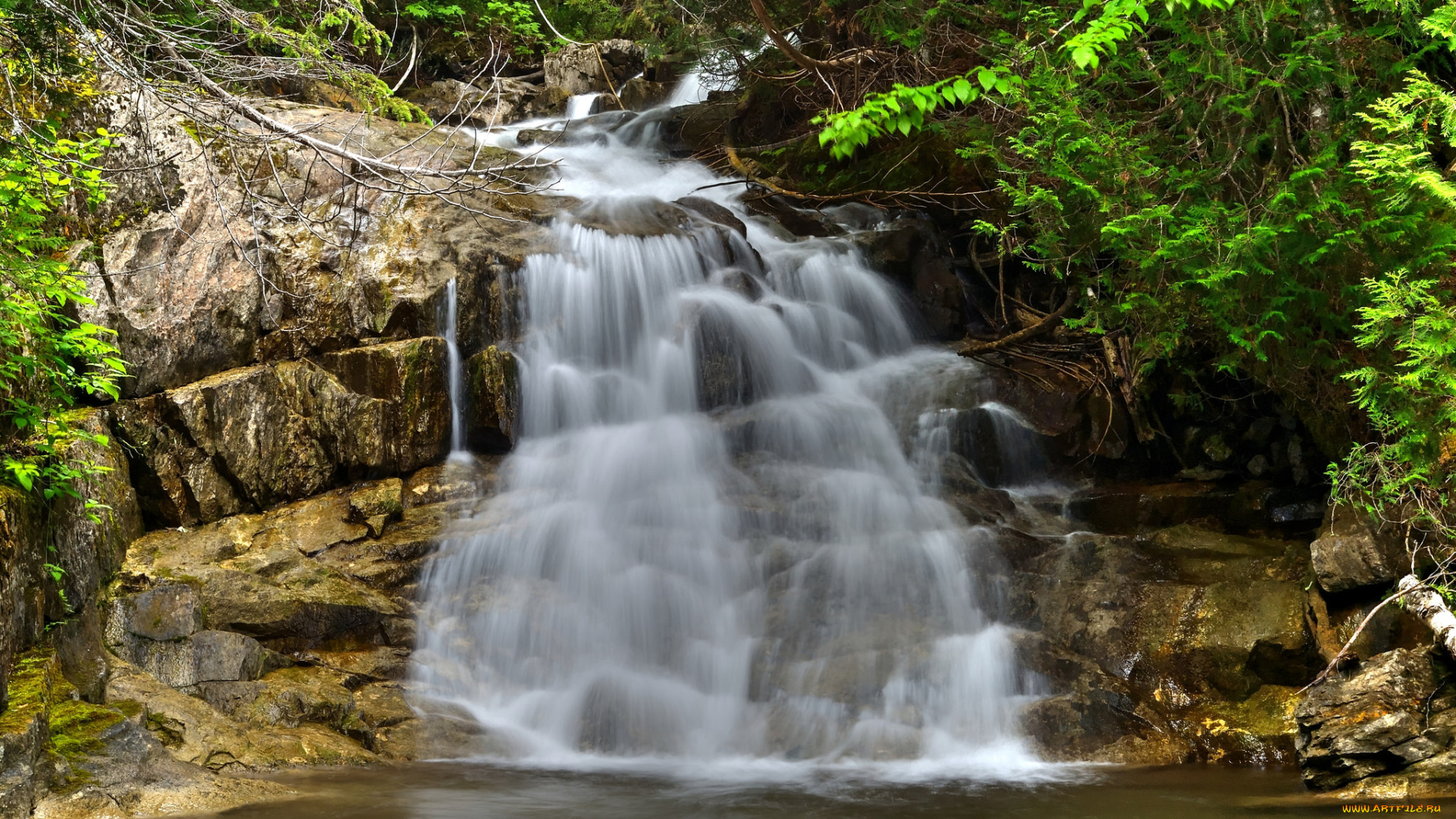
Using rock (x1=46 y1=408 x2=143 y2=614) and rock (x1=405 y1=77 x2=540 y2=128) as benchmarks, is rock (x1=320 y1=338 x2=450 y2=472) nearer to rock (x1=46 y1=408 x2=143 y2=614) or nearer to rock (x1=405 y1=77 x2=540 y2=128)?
rock (x1=46 y1=408 x2=143 y2=614)

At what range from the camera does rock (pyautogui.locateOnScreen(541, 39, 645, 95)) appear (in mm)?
18297

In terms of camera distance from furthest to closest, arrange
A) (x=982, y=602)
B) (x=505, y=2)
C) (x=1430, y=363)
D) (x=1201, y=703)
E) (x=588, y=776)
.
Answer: (x=505, y=2) < (x=982, y=602) < (x=1201, y=703) < (x=588, y=776) < (x=1430, y=363)

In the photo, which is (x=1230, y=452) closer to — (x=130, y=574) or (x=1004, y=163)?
(x=1004, y=163)

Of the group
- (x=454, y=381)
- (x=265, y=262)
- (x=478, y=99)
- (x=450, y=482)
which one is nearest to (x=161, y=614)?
(x=450, y=482)

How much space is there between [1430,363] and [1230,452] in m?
3.25

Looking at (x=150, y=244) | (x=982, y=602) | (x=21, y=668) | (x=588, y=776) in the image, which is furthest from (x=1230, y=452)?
(x=150, y=244)

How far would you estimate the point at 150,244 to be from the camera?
347 inches

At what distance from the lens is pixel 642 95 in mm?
17578

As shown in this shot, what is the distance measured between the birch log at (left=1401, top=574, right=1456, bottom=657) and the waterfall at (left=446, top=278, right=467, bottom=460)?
302 inches

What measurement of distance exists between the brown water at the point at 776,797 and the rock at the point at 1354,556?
1324mm

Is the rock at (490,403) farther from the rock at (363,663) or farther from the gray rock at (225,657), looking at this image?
the gray rock at (225,657)

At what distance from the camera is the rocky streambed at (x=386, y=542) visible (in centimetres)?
515

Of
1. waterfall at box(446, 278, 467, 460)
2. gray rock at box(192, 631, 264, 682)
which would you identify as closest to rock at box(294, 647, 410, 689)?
gray rock at box(192, 631, 264, 682)

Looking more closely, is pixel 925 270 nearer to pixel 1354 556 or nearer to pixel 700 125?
pixel 700 125
